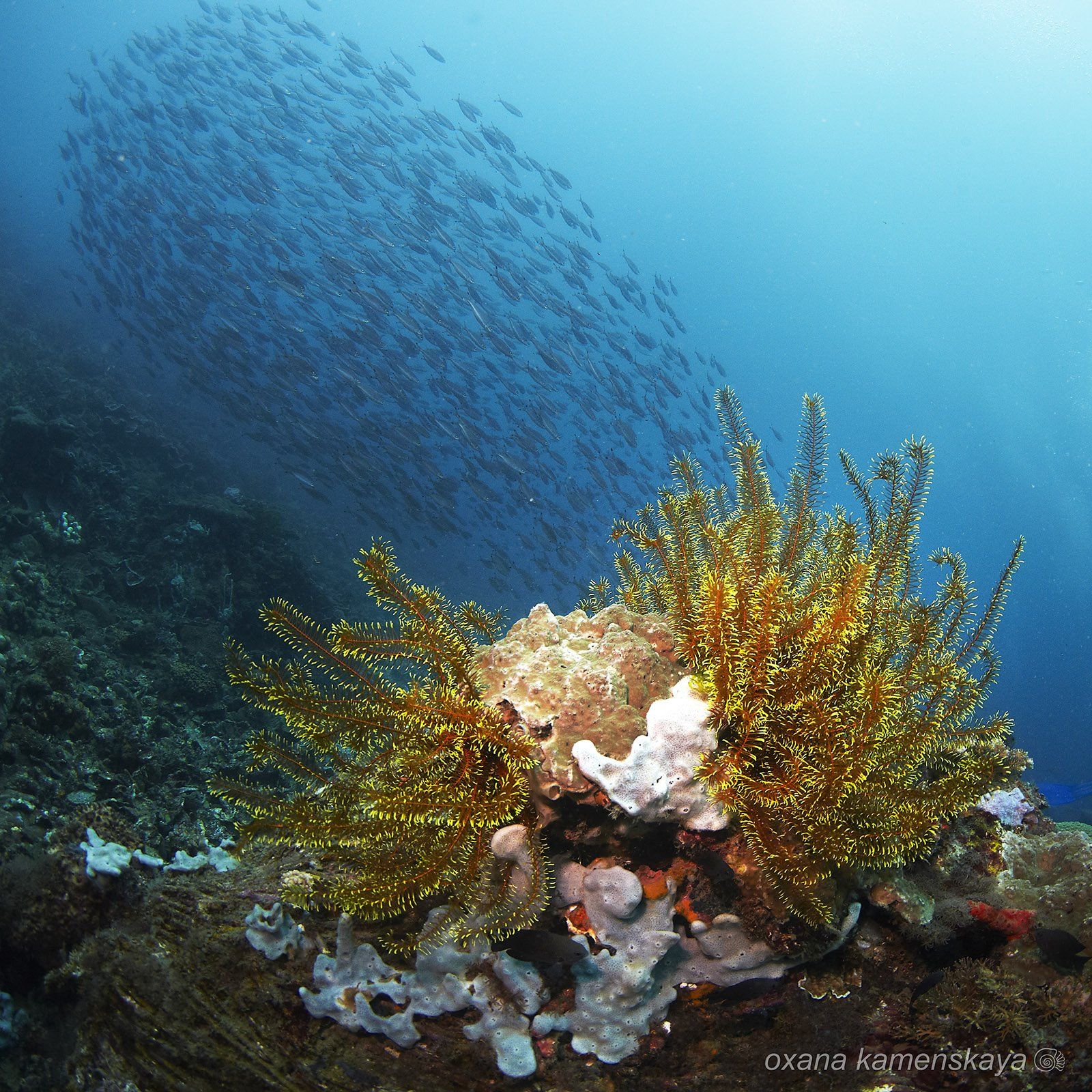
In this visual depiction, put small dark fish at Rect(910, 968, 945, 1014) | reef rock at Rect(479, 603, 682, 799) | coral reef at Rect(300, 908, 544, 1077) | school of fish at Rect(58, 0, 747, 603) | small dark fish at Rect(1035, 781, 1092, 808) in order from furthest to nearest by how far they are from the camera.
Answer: school of fish at Rect(58, 0, 747, 603) < small dark fish at Rect(1035, 781, 1092, 808) < small dark fish at Rect(910, 968, 945, 1014) < reef rock at Rect(479, 603, 682, 799) < coral reef at Rect(300, 908, 544, 1077)

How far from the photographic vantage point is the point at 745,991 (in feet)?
8.70

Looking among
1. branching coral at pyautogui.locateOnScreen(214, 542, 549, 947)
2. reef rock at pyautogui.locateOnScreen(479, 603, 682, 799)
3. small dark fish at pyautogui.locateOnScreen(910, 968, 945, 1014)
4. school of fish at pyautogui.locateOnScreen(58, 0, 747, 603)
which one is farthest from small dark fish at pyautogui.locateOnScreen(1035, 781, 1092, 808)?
branching coral at pyautogui.locateOnScreen(214, 542, 549, 947)

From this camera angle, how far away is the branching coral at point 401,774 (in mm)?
2316

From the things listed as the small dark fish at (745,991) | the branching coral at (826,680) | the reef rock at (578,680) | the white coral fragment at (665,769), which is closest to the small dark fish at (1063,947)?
the branching coral at (826,680)

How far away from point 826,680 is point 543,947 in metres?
1.58

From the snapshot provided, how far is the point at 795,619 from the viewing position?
2736mm

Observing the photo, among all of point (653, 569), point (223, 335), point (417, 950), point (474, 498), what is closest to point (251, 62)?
point (223, 335)

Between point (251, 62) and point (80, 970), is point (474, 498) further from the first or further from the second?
point (80, 970)

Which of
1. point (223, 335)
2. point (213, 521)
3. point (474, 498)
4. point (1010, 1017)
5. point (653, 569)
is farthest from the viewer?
point (474, 498)

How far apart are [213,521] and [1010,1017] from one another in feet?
52.3

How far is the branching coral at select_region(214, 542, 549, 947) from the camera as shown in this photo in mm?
2316

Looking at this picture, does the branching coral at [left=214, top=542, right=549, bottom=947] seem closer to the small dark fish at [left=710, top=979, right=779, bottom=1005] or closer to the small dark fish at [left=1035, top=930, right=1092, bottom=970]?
the small dark fish at [left=710, top=979, right=779, bottom=1005]

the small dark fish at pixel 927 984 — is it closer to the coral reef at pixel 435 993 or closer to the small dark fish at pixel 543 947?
the small dark fish at pixel 543 947

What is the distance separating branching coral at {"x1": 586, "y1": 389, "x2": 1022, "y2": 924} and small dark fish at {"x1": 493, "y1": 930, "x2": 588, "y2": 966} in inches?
32.7
